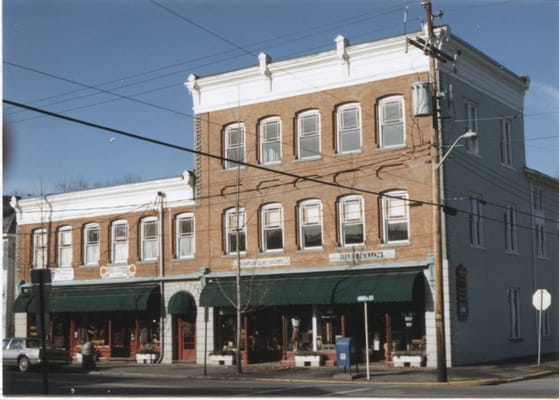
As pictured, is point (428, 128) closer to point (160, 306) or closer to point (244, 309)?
point (244, 309)

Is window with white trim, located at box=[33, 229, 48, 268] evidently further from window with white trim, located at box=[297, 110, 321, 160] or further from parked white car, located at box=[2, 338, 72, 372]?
window with white trim, located at box=[297, 110, 321, 160]

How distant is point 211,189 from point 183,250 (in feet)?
11.0

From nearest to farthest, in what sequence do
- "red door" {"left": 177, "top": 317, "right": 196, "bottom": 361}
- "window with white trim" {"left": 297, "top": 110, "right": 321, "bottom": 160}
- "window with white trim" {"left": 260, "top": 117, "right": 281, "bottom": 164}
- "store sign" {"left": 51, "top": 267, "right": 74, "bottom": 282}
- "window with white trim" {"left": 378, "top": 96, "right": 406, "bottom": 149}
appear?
"window with white trim" {"left": 378, "top": 96, "right": 406, "bottom": 149}, "window with white trim" {"left": 297, "top": 110, "right": 321, "bottom": 160}, "window with white trim" {"left": 260, "top": 117, "right": 281, "bottom": 164}, "red door" {"left": 177, "top": 317, "right": 196, "bottom": 361}, "store sign" {"left": 51, "top": 267, "right": 74, "bottom": 282}

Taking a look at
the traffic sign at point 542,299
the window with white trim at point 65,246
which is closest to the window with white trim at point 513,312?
the traffic sign at point 542,299

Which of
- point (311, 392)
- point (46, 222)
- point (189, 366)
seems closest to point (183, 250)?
point (189, 366)

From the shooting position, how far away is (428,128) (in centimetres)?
3153

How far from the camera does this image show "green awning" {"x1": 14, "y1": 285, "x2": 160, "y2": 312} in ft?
125

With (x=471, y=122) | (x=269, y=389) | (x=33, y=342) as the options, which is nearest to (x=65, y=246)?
(x=33, y=342)

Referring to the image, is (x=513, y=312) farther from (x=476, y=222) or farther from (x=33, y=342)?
(x=33, y=342)

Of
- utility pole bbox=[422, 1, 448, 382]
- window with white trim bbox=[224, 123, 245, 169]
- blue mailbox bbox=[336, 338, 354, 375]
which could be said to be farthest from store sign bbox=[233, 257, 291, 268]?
utility pole bbox=[422, 1, 448, 382]

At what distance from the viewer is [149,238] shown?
1564 inches

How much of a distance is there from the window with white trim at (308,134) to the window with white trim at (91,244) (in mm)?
12746

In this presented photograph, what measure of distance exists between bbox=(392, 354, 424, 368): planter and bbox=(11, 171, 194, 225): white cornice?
41.3ft

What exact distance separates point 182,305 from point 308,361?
23.8 feet
